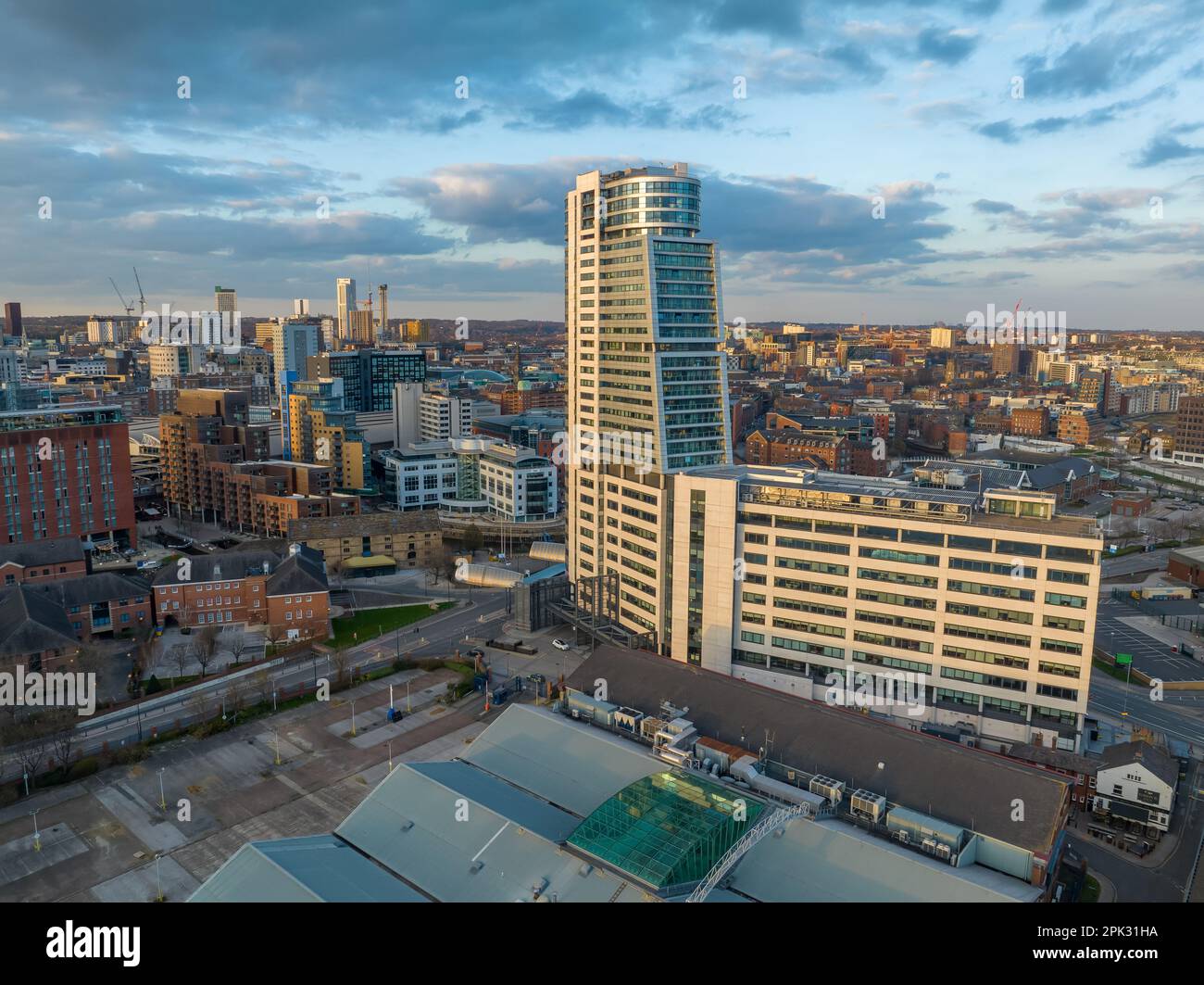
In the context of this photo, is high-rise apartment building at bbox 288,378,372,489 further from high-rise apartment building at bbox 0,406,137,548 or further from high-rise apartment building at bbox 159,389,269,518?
high-rise apartment building at bbox 0,406,137,548

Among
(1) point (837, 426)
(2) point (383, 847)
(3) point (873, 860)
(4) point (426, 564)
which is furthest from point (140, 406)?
(3) point (873, 860)

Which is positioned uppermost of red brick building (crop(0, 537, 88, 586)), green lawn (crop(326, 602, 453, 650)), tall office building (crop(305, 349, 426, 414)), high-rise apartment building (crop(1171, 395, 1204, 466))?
tall office building (crop(305, 349, 426, 414))

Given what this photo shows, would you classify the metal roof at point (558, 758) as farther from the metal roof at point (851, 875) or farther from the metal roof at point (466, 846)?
the metal roof at point (851, 875)

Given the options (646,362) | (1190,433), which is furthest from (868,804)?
(1190,433)

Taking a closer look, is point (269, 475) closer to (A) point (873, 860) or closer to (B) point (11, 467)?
(B) point (11, 467)

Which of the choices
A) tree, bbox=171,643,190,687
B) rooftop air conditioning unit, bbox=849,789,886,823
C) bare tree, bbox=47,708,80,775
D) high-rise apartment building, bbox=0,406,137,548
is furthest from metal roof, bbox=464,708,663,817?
high-rise apartment building, bbox=0,406,137,548

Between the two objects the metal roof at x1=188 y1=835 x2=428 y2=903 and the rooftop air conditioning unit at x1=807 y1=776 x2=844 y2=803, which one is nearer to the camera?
the metal roof at x1=188 y1=835 x2=428 y2=903
